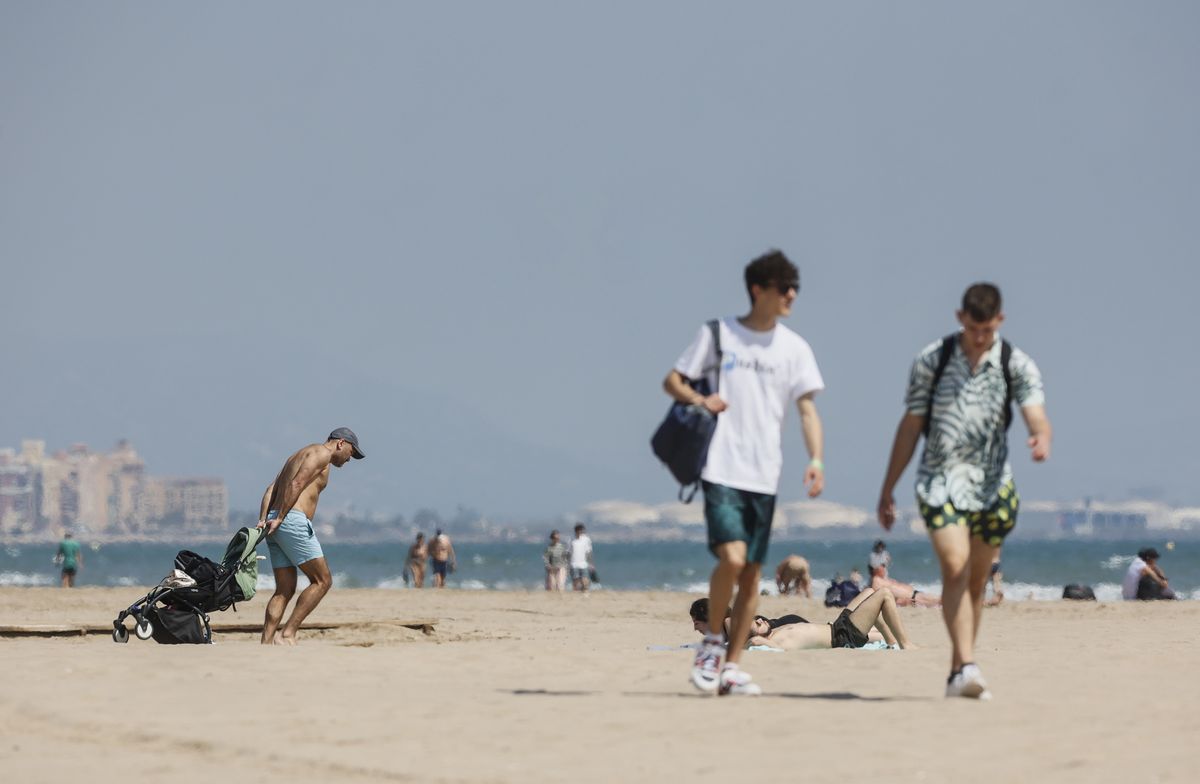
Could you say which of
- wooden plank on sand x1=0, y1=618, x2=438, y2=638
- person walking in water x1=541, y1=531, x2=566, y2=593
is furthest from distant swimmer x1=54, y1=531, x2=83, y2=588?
wooden plank on sand x1=0, y1=618, x2=438, y2=638

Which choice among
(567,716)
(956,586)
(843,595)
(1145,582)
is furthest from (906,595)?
(567,716)

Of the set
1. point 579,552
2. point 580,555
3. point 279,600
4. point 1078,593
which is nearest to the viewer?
point 279,600

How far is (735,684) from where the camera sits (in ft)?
26.2

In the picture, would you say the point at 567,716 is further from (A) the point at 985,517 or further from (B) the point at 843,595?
(B) the point at 843,595

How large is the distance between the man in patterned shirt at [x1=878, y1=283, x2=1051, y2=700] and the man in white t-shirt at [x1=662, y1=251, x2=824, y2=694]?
0.57 meters

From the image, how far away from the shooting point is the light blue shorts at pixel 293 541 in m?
12.0

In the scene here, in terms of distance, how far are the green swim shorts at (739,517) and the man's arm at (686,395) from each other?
1.16ft

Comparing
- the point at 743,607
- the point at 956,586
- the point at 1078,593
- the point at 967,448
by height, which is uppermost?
the point at 967,448

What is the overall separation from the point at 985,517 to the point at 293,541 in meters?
5.99

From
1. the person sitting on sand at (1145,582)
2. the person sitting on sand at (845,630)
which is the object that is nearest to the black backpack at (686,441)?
the person sitting on sand at (845,630)

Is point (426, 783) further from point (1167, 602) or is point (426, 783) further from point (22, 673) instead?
point (1167, 602)

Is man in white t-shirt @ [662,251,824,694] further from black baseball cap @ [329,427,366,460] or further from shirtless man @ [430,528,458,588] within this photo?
shirtless man @ [430,528,458,588]

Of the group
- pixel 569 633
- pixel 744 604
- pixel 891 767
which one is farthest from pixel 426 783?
pixel 569 633

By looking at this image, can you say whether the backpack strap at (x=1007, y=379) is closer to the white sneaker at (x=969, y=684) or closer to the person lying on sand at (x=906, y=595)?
the white sneaker at (x=969, y=684)
